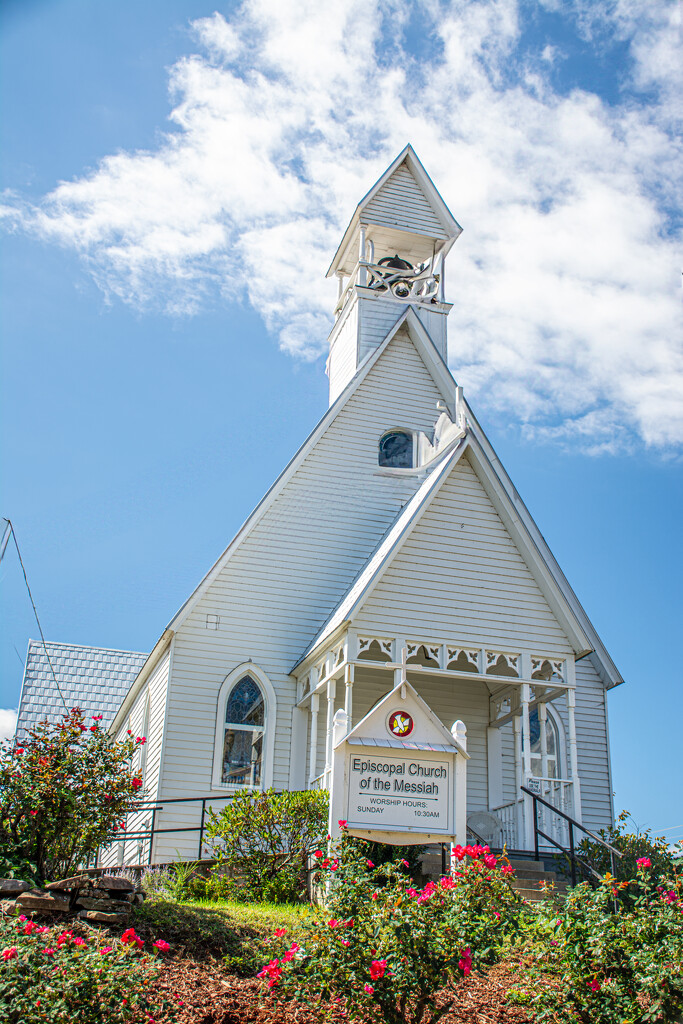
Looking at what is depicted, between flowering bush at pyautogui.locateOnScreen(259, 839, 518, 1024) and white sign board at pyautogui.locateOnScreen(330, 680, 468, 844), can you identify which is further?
white sign board at pyautogui.locateOnScreen(330, 680, 468, 844)

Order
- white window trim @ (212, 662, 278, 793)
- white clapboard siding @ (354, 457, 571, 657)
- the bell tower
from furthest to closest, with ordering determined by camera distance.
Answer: the bell tower
white window trim @ (212, 662, 278, 793)
white clapboard siding @ (354, 457, 571, 657)

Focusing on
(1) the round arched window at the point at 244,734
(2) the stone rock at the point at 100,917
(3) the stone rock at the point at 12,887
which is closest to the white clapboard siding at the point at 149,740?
(1) the round arched window at the point at 244,734

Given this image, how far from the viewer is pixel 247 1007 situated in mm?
8172

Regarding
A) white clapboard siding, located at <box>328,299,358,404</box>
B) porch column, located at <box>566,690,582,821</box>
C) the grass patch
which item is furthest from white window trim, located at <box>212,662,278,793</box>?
white clapboard siding, located at <box>328,299,358,404</box>

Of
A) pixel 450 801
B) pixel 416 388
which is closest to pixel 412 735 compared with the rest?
pixel 450 801

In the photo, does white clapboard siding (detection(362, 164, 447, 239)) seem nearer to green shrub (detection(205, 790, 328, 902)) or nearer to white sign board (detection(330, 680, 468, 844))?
green shrub (detection(205, 790, 328, 902))

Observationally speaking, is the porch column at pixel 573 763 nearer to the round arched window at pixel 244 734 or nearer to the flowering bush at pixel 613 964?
the round arched window at pixel 244 734

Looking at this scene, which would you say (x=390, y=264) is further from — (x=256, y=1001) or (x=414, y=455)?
(x=256, y=1001)

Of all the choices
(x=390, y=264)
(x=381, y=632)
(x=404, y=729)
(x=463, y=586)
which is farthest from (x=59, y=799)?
(x=390, y=264)

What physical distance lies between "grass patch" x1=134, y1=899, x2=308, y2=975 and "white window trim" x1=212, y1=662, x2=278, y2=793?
20.9ft

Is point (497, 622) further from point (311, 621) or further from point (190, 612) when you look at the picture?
point (190, 612)

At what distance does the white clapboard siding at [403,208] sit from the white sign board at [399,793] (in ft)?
56.8

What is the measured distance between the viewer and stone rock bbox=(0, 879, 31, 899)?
9680 mm

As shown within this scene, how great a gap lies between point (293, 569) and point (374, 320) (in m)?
7.67
